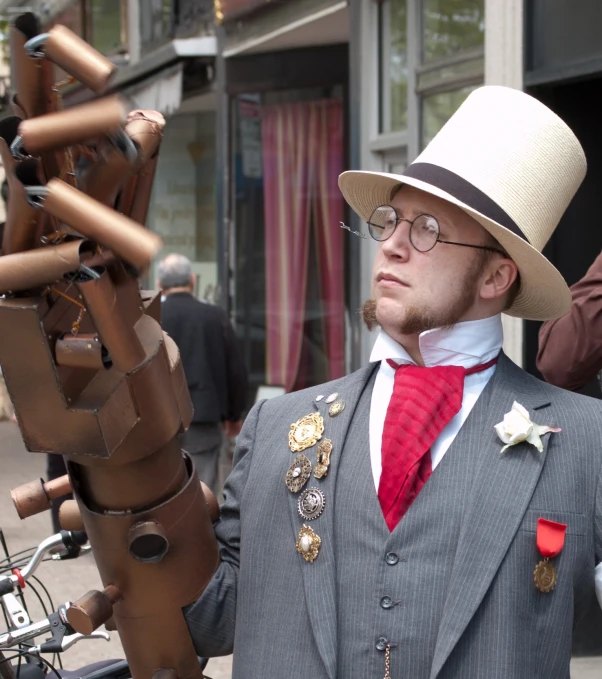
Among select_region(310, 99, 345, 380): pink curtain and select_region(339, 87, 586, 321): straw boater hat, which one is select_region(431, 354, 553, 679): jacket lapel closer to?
select_region(339, 87, 586, 321): straw boater hat

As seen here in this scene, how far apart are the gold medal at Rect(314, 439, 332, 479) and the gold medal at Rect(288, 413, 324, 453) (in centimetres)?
3

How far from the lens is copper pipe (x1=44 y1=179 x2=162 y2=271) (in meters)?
1.57

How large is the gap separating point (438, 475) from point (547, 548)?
24 centimetres

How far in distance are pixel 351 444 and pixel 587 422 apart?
0.44 meters

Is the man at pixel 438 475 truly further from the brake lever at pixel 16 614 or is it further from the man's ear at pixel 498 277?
the brake lever at pixel 16 614

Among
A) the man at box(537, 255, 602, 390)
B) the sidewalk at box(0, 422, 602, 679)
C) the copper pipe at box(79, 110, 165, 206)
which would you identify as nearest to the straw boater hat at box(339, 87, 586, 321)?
the copper pipe at box(79, 110, 165, 206)

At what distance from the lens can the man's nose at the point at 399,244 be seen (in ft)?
7.18

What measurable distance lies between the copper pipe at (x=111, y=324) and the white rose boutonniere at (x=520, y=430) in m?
0.71

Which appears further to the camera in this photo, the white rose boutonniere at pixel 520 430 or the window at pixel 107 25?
the window at pixel 107 25

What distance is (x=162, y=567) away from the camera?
2.03 m

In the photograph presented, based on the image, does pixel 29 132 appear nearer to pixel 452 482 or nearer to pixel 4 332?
pixel 4 332

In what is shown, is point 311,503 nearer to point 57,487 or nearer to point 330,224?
point 57,487

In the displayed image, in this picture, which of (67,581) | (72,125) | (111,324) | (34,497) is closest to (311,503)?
(34,497)

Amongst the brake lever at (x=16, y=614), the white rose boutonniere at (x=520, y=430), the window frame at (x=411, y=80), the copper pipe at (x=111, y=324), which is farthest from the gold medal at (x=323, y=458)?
the window frame at (x=411, y=80)
